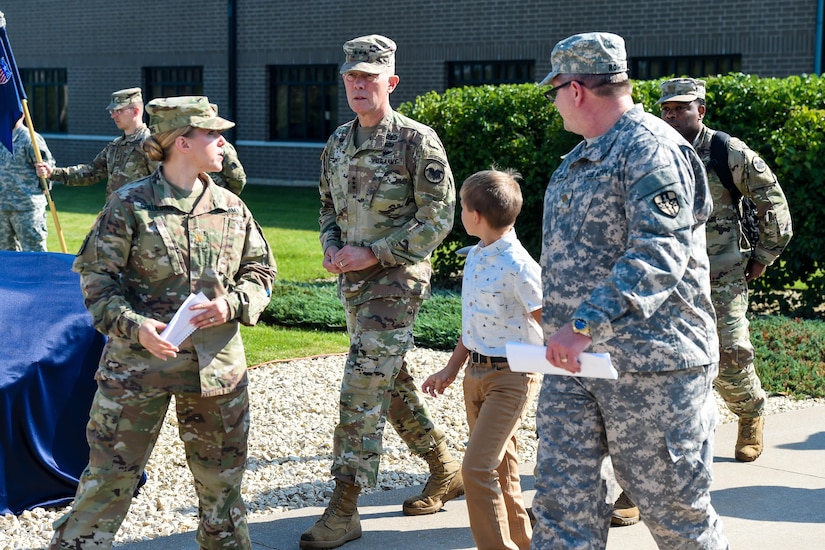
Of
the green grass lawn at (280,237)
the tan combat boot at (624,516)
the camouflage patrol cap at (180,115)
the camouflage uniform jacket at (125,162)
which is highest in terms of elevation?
the camouflage patrol cap at (180,115)

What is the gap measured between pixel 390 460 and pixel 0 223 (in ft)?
23.4

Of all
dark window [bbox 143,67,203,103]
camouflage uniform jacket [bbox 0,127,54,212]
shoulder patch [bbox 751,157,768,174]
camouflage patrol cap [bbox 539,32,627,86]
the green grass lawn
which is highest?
dark window [bbox 143,67,203,103]

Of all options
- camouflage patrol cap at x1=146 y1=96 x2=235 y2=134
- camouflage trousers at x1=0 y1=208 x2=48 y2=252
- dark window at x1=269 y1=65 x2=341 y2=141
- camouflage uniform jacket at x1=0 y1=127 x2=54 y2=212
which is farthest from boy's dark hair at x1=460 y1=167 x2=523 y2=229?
dark window at x1=269 y1=65 x2=341 y2=141

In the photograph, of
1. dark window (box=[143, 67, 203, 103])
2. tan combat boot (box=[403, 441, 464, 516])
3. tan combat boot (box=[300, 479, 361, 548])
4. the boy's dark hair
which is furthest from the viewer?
dark window (box=[143, 67, 203, 103])

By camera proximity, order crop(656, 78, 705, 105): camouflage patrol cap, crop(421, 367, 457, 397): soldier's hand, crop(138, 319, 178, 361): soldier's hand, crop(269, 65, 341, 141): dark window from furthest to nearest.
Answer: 1. crop(269, 65, 341, 141): dark window
2. crop(656, 78, 705, 105): camouflage patrol cap
3. crop(421, 367, 457, 397): soldier's hand
4. crop(138, 319, 178, 361): soldier's hand

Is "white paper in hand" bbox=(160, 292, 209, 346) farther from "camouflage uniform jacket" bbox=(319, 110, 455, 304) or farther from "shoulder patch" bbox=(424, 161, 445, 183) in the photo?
"shoulder patch" bbox=(424, 161, 445, 183)

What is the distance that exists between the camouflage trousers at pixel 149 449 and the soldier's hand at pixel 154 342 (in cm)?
22

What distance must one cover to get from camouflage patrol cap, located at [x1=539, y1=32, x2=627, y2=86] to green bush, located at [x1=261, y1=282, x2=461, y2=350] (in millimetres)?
6156

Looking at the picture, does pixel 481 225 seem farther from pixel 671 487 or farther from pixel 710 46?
pixel 710 46

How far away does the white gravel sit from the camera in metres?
5.23

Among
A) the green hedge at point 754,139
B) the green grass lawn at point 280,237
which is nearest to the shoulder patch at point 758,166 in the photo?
the green hedge at point 754,139

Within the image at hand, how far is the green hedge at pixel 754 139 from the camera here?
10.4 metres

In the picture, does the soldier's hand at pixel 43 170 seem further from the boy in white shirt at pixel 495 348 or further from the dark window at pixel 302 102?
the dark window at pixel 302 102

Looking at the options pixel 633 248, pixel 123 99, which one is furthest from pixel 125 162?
pixel 633 248
